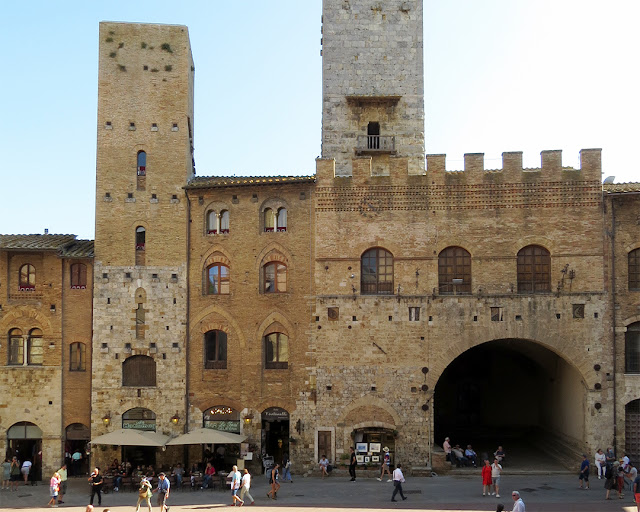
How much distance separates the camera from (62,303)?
100.0 feet

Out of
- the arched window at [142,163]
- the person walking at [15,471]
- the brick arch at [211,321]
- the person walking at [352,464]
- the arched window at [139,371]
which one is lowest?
the person walking at [15,471]

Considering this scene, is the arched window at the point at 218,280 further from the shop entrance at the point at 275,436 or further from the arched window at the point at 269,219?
the shop entrance at the point at 275,436

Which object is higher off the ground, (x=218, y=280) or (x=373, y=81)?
(x=373, y=81)

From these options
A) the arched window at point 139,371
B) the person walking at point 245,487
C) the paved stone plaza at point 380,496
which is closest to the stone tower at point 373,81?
the arched window at point 139,371

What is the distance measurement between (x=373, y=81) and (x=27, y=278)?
18.6m

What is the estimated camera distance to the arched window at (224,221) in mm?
30247

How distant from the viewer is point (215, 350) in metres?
29.9

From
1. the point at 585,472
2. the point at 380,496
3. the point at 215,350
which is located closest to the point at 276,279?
the point at 215,350

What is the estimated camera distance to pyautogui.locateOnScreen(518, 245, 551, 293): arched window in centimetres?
2869

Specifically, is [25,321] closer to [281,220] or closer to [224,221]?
[224,221]

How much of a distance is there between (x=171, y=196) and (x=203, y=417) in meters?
9.55

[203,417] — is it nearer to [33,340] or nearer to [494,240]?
[33,340]

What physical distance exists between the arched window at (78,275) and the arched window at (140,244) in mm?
2509

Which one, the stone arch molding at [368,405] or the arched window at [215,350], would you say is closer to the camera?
the stone arch molding at [368,405]
